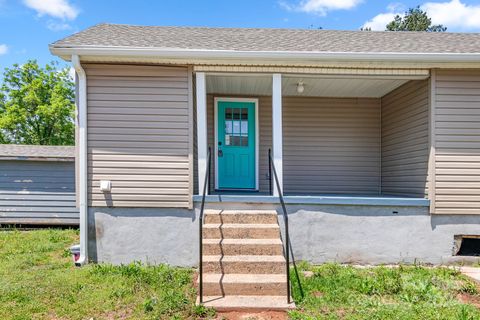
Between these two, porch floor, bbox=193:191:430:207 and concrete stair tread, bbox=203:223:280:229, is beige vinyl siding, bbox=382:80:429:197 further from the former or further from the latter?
concrete stair tread, bbox=203:223:280:229

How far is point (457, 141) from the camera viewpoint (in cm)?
497

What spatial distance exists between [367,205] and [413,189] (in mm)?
1247

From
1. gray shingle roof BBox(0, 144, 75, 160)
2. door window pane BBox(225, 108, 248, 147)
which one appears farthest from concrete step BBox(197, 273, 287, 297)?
gray shingle roof BBox(0, 144, 75, 160)

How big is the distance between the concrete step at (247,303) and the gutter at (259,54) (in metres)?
3.25

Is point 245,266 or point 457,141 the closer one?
point 245,266

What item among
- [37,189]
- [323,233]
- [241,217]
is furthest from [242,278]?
[37,189]

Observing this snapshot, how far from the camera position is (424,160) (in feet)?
17.3

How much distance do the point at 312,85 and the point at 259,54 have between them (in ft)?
5.87

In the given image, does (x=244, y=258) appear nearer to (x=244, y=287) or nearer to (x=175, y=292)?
(x=244, y=287)

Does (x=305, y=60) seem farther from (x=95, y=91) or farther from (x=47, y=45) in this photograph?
(x=47, y=45)

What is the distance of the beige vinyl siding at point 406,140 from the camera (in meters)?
5.31

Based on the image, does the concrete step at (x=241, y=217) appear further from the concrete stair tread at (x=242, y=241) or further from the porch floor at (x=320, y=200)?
the concrete stair tread at (x=242, y=241)

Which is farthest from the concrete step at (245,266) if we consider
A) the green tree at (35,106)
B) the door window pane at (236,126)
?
the green tree at (35,106)

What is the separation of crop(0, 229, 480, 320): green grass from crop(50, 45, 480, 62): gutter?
3009mm
